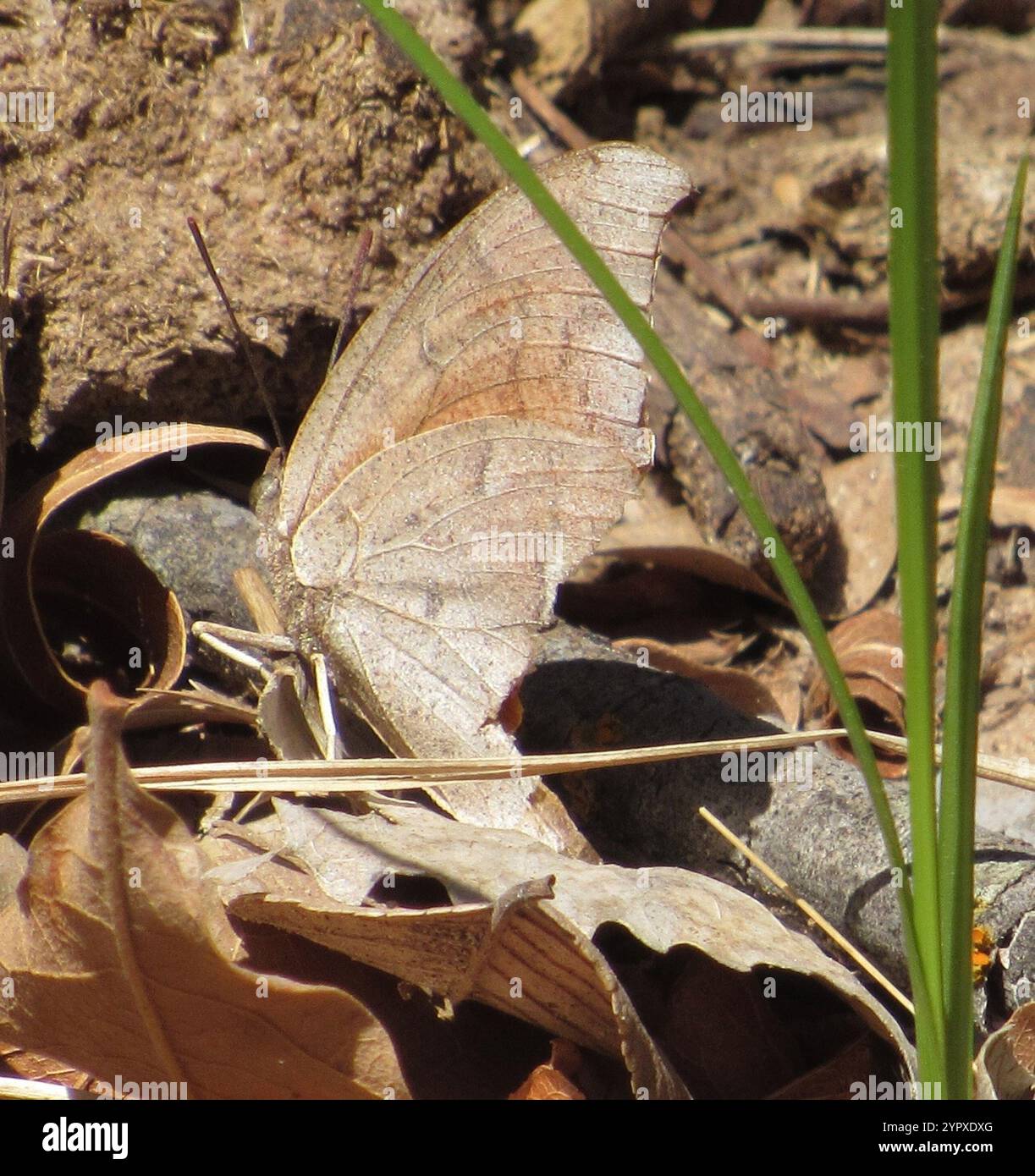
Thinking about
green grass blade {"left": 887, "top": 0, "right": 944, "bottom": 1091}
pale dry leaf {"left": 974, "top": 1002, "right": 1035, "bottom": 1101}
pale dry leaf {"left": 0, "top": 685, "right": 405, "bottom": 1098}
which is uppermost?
green grass blade {"left": 887, "top": 0, "right": 944, "bottom": 1091}

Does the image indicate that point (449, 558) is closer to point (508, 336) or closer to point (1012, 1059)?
point (508, 336)

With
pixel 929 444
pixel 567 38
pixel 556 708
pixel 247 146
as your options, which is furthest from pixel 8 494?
pixel 567 38

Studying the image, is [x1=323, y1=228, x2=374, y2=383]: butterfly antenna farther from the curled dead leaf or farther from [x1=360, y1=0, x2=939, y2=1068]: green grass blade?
[x1=360, y1=0, x2=939, y2=1068]: green grass blade

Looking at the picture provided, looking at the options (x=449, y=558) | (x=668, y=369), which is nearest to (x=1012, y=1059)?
(x=668, y=369)

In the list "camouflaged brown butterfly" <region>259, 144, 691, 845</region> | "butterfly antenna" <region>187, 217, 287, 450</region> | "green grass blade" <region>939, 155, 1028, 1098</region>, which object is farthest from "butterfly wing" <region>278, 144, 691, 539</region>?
"green grass blade" <region>939, 155, 1028, 1098</region>

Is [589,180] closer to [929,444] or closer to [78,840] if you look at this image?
[929,444]

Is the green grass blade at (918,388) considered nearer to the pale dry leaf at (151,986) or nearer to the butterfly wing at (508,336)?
the pale dry leaf at (151,986)
